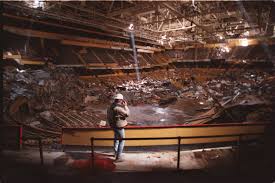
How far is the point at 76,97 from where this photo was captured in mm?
9797

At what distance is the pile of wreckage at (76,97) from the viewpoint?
7086mm

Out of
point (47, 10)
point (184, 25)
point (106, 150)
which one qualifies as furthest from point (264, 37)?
point (106, 150)

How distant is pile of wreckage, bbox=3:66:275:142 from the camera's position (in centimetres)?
709

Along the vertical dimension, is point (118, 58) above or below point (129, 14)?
below

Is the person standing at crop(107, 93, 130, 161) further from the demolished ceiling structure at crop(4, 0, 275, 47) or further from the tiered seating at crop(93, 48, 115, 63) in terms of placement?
the tiered seating at crop(93, 48, 115, 63)

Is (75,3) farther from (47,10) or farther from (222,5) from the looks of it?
(222,5)

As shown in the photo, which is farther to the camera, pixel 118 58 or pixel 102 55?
pixel 118 58

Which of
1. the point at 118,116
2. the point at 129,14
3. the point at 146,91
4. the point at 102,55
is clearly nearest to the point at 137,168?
the point at 118,116

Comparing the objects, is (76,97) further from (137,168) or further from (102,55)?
(137,168)

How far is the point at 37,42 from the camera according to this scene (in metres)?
11.6

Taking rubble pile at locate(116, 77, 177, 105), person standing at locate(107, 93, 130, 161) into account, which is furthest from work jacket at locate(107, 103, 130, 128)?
rubble pile at locate(116, 77, 177, 105)

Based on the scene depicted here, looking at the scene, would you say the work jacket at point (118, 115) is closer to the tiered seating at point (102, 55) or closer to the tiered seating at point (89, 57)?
the tiered seating at point (89, 57)

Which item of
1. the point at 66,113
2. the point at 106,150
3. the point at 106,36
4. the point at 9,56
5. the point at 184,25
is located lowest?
the point at 106,150

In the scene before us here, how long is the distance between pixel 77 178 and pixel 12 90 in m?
5.27
